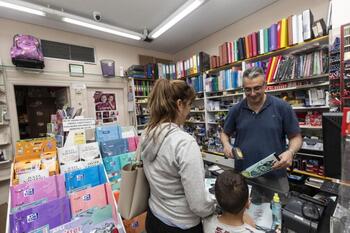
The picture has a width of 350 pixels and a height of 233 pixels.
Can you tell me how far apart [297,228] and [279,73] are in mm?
2128

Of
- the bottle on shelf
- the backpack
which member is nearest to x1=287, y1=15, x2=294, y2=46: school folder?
the bottle on shelf

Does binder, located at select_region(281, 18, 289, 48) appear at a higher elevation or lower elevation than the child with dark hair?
higher

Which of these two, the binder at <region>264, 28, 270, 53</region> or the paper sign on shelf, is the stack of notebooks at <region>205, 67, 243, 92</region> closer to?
the binder at <region>264, 28, 270, 53</region>

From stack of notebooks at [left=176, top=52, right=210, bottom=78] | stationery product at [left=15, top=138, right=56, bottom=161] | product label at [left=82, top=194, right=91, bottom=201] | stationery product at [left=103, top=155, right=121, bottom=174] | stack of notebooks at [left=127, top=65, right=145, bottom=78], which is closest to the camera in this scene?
product label at [left=82, top=194, right=91, bottom=201]

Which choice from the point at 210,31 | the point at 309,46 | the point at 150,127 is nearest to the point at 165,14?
the point at 210,31

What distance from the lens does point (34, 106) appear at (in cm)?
421

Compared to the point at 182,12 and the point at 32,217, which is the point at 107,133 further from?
the point at 182,12

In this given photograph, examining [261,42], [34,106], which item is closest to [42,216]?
[261,42]

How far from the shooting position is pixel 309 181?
2.22m

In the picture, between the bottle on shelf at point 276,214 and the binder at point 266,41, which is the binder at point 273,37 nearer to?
the binder at point 266,41

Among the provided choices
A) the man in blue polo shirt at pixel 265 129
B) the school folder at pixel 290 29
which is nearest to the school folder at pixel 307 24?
the school folder at pixel 290 29

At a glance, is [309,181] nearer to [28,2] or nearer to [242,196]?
[242,196]

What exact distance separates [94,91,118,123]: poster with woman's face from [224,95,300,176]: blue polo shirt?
3342 millimetres

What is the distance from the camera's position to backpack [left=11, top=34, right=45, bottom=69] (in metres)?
2.86
